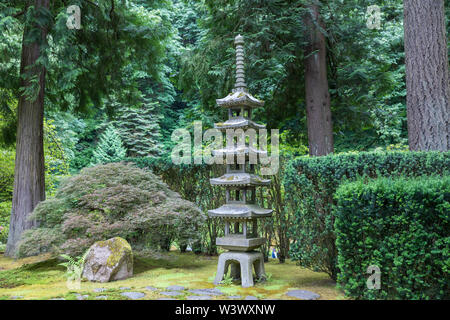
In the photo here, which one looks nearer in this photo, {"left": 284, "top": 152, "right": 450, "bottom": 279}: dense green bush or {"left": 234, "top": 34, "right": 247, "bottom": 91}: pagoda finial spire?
{"left": 284, "top": 152, "right": 450, "bottom": 279}: dense green bush

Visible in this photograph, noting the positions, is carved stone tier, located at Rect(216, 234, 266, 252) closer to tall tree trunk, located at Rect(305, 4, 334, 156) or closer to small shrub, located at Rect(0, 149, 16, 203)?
tall tree trunk, located at Rect(305, 4, 334, 156)

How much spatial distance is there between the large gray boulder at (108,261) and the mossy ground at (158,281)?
12 centimetres

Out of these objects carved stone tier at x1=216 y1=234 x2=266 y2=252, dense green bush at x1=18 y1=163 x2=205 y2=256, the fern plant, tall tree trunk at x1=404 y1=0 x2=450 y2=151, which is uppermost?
tall tree trunk at x1=404 y1=0 x2=450 y2=151

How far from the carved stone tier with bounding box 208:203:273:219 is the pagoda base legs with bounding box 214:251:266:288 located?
0.50 metres

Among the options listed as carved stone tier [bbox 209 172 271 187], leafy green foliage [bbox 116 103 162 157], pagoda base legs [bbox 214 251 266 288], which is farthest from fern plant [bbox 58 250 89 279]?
leafy green foliage [bbox 116 103 162 157]

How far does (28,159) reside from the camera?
719cm

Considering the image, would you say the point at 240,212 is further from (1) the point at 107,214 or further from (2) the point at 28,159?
(2) the point at 28,159

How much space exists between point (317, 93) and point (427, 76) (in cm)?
236

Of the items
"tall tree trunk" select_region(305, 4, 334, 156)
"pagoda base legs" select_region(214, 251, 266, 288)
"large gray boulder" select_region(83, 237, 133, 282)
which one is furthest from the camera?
"tall tree trunk" select_region(305, 4, 334, 156)

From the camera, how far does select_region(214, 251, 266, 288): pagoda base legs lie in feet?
14.6

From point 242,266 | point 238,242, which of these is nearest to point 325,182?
point 238,242

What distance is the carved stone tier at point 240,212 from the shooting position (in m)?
4.48
